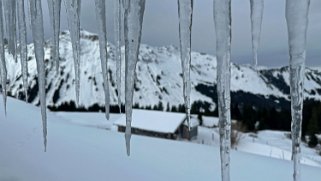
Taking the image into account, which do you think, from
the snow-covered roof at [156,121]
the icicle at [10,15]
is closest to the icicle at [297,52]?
the icicle at [10,15]

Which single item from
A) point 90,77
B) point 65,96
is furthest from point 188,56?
point 90,77

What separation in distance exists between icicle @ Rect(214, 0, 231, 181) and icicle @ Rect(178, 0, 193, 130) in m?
0.18

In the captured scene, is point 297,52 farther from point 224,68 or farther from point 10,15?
point 10,15

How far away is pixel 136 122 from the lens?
40.7 metres

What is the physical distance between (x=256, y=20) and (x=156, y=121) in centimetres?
3947

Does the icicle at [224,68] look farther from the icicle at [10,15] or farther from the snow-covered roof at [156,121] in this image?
the snow-covered roof at [156,121]

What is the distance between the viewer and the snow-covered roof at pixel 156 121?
3906 centimetres

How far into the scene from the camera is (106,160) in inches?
205

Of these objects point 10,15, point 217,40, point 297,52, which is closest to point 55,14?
Answer: point 10,15

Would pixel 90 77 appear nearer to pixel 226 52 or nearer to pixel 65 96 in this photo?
pixel 65 96

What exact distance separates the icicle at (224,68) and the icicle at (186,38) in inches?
7.1

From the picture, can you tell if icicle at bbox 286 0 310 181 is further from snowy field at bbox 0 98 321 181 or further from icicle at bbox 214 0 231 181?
snowy field at bbox 0 98 321 181

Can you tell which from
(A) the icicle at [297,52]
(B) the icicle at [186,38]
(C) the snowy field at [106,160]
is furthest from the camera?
(C) the snowy field at [106,160]

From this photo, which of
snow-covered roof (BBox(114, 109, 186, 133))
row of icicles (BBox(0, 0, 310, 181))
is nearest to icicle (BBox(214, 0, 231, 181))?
row of icicles (BBox(0, 0, 310, 181))
